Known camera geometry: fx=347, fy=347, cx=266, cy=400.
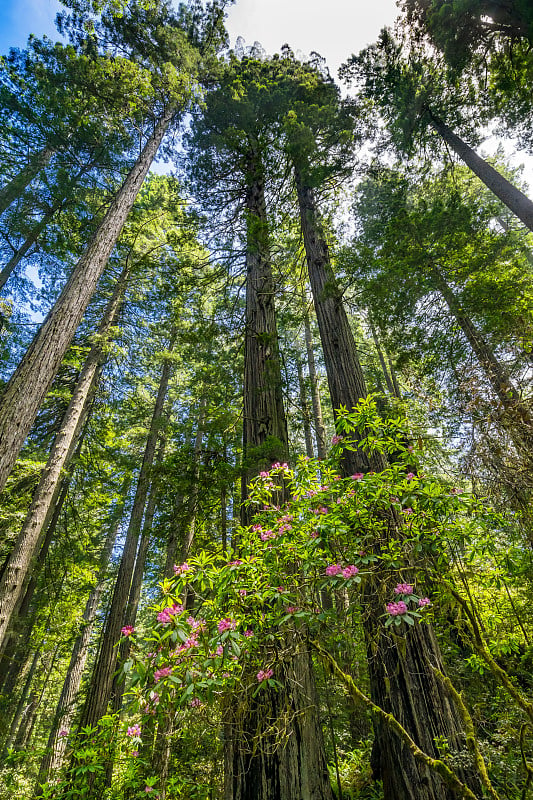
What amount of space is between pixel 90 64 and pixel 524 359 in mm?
9022

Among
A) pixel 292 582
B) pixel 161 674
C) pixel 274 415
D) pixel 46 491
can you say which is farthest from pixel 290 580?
pixel 46 491

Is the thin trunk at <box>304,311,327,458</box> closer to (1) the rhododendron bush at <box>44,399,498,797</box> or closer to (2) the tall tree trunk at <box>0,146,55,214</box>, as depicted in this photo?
(1) the rhododendron bush at <box>44,399,498,797</box>

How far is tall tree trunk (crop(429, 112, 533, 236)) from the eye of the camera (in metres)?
7.48

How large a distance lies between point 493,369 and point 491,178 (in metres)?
5.19

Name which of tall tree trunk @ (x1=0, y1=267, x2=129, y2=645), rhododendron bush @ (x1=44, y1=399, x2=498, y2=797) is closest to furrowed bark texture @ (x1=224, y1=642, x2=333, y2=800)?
rhododendron bush @ (x1=44, y1=399, x2=498, y2=797)

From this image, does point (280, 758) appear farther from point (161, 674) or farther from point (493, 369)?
point (493, 369)

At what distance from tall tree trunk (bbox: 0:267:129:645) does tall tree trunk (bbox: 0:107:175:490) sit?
3.08 m

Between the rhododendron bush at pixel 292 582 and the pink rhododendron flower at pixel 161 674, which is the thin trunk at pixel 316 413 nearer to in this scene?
the rhododendron bush at pixel 292 582

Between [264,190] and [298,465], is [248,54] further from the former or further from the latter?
[298,465]

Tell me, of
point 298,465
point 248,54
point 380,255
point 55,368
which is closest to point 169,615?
point 298,465

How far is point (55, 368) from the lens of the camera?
165 inches

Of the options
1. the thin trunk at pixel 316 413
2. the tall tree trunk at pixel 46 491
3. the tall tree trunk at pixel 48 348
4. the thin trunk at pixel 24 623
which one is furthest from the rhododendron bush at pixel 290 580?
the thin trunk at pixel 24 623

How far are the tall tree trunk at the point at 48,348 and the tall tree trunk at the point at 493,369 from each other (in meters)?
5.39

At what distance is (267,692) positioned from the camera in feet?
9.04
